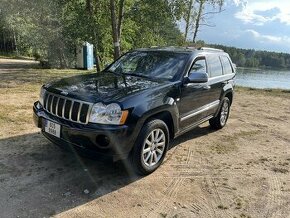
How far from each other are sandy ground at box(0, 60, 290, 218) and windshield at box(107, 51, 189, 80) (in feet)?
4.44

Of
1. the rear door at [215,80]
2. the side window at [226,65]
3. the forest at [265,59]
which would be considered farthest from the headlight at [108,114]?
the forest at [265,59]

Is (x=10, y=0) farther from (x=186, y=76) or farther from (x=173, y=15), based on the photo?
(x=186, y=76)

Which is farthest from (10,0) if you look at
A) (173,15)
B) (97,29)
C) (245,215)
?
(245,215)

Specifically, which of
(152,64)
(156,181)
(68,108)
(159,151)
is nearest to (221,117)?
(152,64)

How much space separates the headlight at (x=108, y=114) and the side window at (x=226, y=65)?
11.7 feet

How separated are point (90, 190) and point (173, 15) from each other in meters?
11.5

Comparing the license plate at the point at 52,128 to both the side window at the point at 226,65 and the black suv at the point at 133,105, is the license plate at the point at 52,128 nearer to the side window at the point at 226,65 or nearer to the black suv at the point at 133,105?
the black suv at the point at 133,105

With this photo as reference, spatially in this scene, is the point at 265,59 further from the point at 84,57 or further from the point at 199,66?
the point at 199,66

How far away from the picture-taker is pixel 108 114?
12.9ft

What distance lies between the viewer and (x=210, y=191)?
13.9ft

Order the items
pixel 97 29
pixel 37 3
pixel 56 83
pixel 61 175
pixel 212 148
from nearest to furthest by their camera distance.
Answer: pixel 61 175
pixel 56 83
pixel 212 148
pixel 97 29
pixel 37 3

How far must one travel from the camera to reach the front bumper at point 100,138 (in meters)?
3.86

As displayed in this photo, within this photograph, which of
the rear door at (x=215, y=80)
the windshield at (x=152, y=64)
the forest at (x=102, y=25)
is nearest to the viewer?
the windshield at (x=152, y=64)

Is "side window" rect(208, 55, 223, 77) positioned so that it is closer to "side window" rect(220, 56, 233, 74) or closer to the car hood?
"side window" rect(220, 56, 233, 74)
